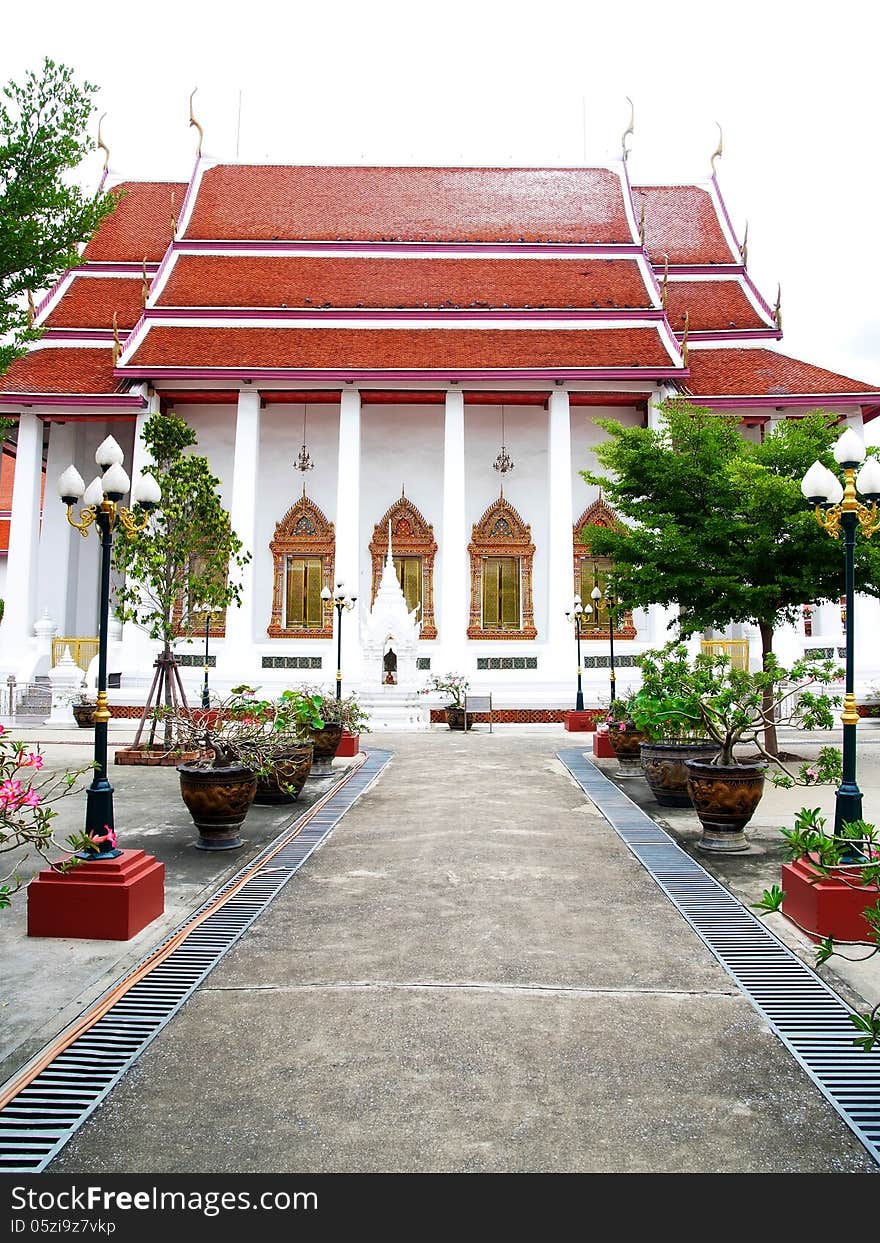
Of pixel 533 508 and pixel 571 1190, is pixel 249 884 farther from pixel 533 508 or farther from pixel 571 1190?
pixel 533 508

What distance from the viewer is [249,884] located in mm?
6367

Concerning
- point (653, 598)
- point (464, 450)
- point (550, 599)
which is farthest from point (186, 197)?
point (653, 598)

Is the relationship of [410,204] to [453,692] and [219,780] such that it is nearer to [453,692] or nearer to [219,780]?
[453,692]

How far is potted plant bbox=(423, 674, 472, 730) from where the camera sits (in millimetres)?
18797

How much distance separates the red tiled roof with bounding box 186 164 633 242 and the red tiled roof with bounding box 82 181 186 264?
1413 millimetres

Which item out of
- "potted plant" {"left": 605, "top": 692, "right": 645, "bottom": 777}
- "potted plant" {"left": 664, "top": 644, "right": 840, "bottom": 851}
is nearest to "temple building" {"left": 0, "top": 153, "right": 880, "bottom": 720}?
"potted plant" {"left": 605, "top": 692, "right": 645, "bottom": 777}

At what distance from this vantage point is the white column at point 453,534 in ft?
71.2

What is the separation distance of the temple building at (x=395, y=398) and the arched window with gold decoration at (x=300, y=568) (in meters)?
0.06

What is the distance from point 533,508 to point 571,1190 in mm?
21875

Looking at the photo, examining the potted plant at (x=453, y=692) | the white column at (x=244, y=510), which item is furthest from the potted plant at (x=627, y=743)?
the white column at (x=244, y=510)

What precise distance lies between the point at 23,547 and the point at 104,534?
17670 millimetres

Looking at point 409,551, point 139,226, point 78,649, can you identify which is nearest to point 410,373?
point 409,551

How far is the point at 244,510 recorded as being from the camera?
21.9 meters

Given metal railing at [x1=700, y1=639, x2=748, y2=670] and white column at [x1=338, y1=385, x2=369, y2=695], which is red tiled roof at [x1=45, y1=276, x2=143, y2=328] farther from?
metal railing at [x1=700, y1=639, x2=748, y2=670]
